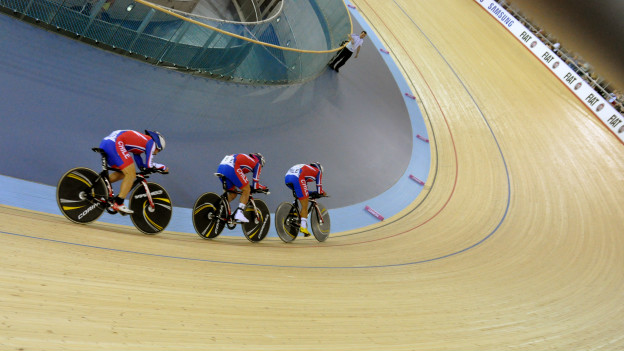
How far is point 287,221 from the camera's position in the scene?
16.7 feet

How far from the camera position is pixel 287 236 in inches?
201

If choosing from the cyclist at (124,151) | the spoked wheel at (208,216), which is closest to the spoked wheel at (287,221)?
the spoked wheel at (208,216)

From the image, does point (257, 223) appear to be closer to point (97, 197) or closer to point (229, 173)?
point (229, 173)

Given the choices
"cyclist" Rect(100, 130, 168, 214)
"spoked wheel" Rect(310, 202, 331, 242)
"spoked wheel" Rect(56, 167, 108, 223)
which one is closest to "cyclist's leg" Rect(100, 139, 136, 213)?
"cyclist" Rect(100, 130, 168, 214)

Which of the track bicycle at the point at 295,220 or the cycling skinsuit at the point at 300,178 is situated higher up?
the cycling skinsuit at the point at 300,178

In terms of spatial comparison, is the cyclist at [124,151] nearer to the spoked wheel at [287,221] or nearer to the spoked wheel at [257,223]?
the spoked wheel at [257,223]

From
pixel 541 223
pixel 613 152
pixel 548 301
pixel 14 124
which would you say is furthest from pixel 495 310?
pixel 613 152

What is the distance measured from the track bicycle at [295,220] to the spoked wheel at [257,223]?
134mm

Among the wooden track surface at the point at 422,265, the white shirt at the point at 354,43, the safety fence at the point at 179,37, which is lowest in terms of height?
the wooden track surface at the point at 422,265

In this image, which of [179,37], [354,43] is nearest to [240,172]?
[179,37]

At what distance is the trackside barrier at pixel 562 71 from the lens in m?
12.0

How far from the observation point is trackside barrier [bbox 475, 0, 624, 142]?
1197 centimetres

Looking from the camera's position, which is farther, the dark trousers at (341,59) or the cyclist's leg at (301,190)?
the dark trousers at (341,59)

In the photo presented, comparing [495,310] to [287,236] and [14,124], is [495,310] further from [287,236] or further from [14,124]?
[14,124]
